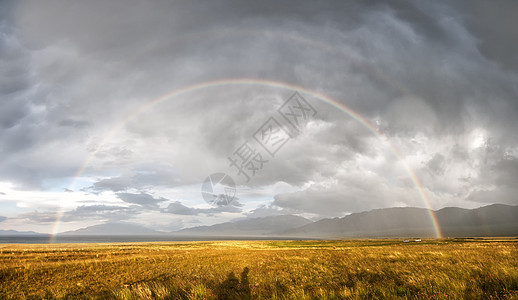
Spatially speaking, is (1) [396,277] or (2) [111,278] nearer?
(1) [396,277]

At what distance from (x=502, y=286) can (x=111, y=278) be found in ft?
61.5

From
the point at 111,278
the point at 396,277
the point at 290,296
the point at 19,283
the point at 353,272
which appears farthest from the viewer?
the point at 111,278

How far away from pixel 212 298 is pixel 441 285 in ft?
22.7

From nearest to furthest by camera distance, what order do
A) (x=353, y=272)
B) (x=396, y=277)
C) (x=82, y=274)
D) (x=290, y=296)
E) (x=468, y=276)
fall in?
1. (x=290, y=296)
2. (x=468, y=276)
3. (x=396, y=277)
4. (x=353, y=272)
5. (x=82, y=274)

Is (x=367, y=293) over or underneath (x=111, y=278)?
over

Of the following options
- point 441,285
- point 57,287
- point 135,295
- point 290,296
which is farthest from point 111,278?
point 441,285

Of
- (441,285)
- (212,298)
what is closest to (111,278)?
(212,298)

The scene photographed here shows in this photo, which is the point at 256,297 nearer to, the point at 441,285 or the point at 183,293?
the point at 183,293

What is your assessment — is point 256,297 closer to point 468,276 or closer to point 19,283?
point 468,276

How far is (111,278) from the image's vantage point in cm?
1612

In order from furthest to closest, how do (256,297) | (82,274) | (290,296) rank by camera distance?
(82,274) → (256,297) → (290,296)

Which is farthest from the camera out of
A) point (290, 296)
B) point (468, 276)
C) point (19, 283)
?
point (19, 283)

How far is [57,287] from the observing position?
1316 cm

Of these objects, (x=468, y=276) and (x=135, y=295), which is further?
(x=468, y=276)
